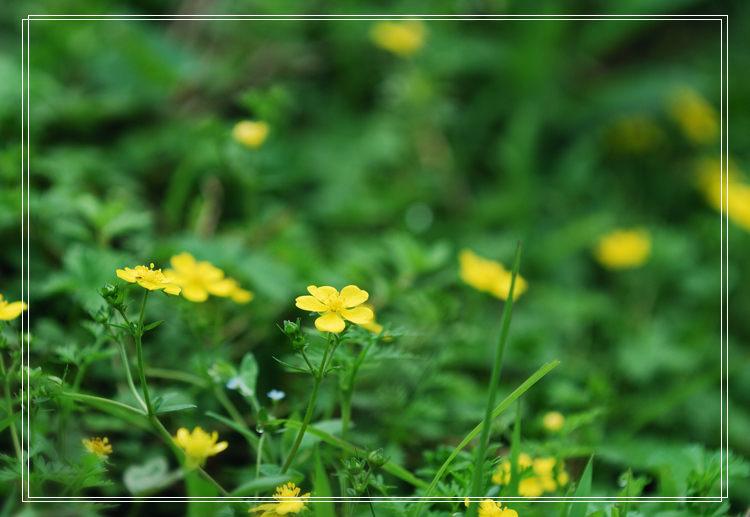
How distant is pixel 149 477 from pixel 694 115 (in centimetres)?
249

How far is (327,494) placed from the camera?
72 cm

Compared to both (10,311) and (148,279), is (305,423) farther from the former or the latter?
(10,311)

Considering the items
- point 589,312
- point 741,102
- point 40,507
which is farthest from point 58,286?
point 741,102

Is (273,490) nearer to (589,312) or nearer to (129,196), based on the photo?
(129,196)

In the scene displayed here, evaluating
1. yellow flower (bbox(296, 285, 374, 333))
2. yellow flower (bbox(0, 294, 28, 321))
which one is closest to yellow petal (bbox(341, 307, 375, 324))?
yellow flower (bbox(296, 285, 374, 333))

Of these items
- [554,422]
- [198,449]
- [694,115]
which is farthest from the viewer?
[694,115]

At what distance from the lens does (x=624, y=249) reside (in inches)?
78.2

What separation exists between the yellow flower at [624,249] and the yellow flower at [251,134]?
127 centimetres

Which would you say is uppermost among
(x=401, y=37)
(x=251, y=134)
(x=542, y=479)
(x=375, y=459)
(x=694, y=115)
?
(x=401, y=37)

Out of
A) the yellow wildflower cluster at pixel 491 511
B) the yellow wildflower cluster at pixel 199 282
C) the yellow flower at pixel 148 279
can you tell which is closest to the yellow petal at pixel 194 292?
the yellow wildflower cluster at pixel 199 282

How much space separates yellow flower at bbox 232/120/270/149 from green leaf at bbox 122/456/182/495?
67 cm

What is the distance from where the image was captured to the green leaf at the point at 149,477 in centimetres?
84

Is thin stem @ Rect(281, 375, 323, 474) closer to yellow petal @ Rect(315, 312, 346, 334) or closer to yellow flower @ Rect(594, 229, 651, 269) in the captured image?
yellow petal @ Rect(315, 312, 346, 334)

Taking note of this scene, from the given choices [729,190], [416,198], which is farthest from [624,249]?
[416,198]
